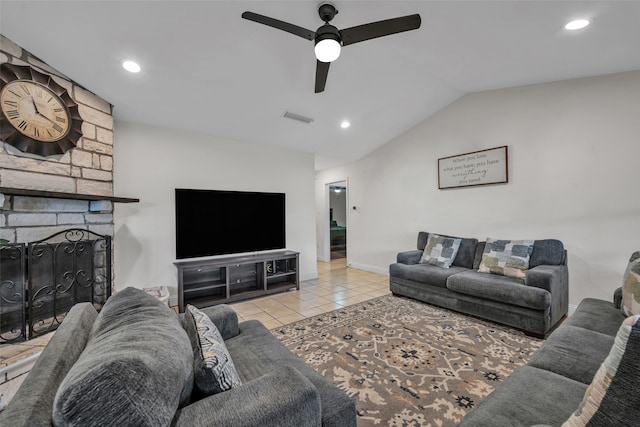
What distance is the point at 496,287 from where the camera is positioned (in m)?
2.78

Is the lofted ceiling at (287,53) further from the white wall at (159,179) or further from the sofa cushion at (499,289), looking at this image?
the sofa cushion at (499,289)

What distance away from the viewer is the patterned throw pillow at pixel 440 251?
365 cm

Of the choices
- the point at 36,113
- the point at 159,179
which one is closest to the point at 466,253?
the point at 159,179

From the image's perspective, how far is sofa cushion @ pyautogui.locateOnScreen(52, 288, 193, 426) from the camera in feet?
2.09

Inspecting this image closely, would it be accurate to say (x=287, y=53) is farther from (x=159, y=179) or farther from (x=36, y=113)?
(x=159, y=179)

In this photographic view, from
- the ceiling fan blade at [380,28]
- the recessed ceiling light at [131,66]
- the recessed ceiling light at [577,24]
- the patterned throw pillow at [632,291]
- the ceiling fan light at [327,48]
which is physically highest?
the recessed ceiling light at [577,24]

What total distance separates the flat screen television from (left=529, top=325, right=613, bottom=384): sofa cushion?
3462mm

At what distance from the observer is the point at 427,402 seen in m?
1.71

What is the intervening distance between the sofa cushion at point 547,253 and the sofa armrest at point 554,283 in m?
0.10

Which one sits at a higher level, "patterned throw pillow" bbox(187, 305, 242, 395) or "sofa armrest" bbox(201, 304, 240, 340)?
"patterned throw pillow" bbox(187, 305, 242, 395)

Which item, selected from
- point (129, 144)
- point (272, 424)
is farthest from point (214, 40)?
point (272, 424)

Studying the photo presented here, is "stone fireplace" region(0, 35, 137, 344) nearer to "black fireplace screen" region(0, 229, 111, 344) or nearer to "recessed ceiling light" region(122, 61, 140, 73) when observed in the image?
"black fireplace screen" region(0, 229, 111, 344)

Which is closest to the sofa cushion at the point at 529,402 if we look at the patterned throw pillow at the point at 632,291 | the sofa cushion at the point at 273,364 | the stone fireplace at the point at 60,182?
the sofa cushion at the point at 273,364

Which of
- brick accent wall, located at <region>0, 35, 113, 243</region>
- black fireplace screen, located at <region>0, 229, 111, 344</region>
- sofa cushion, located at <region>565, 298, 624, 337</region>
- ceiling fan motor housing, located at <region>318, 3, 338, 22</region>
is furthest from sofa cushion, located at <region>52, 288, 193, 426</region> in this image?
sofa cushion, located at <region>565, 298, 624, 337</region>
